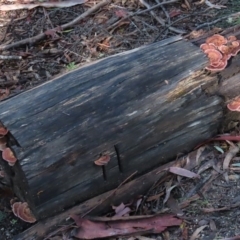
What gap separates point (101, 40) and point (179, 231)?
326 cm

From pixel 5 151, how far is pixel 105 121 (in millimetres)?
747

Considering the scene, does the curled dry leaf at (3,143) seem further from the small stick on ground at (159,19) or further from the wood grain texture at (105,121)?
the small stick on ground at (159,19)

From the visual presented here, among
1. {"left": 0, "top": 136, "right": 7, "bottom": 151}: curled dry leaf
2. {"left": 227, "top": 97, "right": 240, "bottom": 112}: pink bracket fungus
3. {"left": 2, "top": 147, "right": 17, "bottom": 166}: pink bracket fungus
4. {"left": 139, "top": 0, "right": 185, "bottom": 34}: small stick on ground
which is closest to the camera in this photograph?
{"left": 2, "top": 147, "right": 17, "bottom": 166}: pink bracket fungus

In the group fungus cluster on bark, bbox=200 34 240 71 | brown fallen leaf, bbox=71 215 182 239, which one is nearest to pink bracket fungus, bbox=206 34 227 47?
fungus cluster on bark, bbox=200 34 240 71

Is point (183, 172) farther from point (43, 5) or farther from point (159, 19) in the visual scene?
point (43, 5)

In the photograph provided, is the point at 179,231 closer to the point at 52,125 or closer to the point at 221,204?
the point at 221,204

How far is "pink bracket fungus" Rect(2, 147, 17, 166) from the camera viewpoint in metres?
3.52

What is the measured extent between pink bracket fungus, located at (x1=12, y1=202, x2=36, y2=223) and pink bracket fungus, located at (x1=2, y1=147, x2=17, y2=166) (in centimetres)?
44

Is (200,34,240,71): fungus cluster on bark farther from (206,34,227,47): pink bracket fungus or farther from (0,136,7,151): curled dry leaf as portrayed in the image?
(0,136,7,151): curled dry leaf

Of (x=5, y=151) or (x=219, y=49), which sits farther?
(x=219, y=49)

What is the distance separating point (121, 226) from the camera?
12.4 feet

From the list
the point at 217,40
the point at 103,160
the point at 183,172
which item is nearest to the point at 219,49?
the point at 217,40

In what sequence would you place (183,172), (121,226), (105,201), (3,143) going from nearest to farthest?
(3,143) → (121,226) → (105,201) → (183,172)

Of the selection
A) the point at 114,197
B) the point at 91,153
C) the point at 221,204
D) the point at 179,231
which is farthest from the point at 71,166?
the point at 221,204
